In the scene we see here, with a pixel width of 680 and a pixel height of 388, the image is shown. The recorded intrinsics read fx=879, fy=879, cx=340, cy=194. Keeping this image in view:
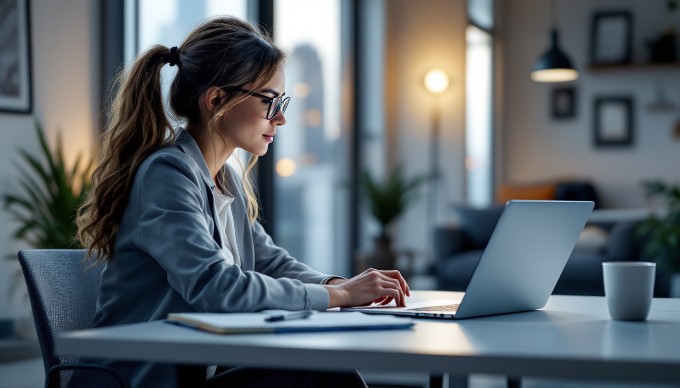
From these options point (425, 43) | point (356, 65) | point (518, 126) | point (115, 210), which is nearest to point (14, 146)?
point (115, 210)

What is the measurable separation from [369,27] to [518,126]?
8.00 ft

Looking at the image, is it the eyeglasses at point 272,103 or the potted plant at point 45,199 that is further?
the potted plant at point 45,199

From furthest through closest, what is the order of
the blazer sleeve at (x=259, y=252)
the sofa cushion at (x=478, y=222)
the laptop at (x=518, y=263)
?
the sofa cushion at (x=478, y=222) → the blazer sleeve at (x=259, y=252) → the laptop at (x=518, y=263)

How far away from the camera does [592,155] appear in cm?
884

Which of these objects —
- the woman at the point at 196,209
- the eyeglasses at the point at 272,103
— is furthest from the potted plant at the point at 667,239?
the eyeglasses at the point at 272,103

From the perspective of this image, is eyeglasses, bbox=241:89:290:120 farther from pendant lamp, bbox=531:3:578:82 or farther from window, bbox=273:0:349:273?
pendant lamp, bbox=531:3:578:82

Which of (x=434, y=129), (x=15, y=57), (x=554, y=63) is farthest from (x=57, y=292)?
(x=434, y=129)

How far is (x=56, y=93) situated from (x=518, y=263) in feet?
10.2

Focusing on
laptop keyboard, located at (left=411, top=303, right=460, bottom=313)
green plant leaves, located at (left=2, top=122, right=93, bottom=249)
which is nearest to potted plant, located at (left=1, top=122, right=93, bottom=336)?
green plant leaves, located at (left=2, top=122, right=93, bottom=249)

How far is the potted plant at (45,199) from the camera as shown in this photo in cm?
362

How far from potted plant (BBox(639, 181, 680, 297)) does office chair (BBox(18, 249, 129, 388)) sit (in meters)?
4.19

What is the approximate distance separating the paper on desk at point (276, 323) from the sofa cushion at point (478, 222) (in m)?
4.59

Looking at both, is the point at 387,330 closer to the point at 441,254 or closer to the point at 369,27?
the point at 441,254

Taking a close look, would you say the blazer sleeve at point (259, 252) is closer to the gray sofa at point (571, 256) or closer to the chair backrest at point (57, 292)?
the chair backrest at point (57, 292)
